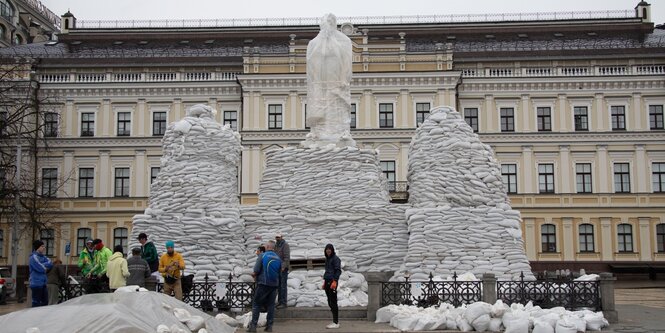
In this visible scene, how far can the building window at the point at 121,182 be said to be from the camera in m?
47.8

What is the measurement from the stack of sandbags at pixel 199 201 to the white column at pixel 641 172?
106 feet

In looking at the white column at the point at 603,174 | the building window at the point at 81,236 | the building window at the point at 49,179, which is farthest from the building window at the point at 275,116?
the white column at the point at 603,174

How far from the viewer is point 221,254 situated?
17719 millimetres

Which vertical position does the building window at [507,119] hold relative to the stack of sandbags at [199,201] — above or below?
above

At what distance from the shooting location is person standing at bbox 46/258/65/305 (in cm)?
1487

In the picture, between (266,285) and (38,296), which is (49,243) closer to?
(38,296)

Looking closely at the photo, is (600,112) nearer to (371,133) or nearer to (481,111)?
(481,111)

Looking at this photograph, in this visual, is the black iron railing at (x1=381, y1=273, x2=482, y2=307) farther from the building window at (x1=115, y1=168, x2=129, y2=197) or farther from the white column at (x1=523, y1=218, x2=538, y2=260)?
the building window at (x1=115, y1=168, x2=129, y2=197)

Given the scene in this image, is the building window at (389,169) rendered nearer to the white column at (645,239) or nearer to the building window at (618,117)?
the building window at (618,117)

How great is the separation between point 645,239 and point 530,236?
5.91m

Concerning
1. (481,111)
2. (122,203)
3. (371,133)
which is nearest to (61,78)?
(122,203)

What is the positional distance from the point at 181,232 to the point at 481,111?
32561 mm

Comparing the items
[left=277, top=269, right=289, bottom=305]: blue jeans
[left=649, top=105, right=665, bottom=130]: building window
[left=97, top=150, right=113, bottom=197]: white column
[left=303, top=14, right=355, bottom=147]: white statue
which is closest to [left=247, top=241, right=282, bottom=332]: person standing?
[left=277, top=269, right=289, bottom=305]: blue jeans

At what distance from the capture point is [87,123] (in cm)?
4834
